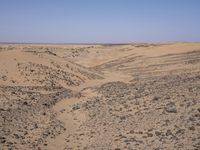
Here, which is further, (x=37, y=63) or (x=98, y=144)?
(x=37, y=63)

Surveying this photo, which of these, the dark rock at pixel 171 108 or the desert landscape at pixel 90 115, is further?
the dark rock at pixel 171 108

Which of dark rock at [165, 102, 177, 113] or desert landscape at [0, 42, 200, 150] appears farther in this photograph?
dark rock at [165, 102, 177, 113]

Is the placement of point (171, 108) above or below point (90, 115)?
above

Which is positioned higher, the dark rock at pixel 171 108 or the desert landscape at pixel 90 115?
the dark rock at pixel 171 108

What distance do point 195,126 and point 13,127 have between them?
5688mm

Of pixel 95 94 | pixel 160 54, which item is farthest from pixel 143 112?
pixel 160 54

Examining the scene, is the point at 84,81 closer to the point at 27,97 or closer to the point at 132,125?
the point at 27,97

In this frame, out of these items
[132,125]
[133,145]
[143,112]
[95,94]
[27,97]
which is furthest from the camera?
[95,94]

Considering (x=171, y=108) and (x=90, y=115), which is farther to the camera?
(x=90, y=115)

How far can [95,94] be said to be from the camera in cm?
1872

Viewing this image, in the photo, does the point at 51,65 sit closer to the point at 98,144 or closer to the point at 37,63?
the point at 37,63

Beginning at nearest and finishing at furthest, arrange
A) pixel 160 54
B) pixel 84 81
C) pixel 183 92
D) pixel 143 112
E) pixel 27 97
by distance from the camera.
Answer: pixel 143 112 < pixel 183 92 < pixel 27 97 < pixel 84 81 < pixel 160 54

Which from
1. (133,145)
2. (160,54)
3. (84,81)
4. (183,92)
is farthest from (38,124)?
(160,54)

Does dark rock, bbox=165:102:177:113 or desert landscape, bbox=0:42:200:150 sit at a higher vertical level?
dark rock, bbox=165:102:177:113
